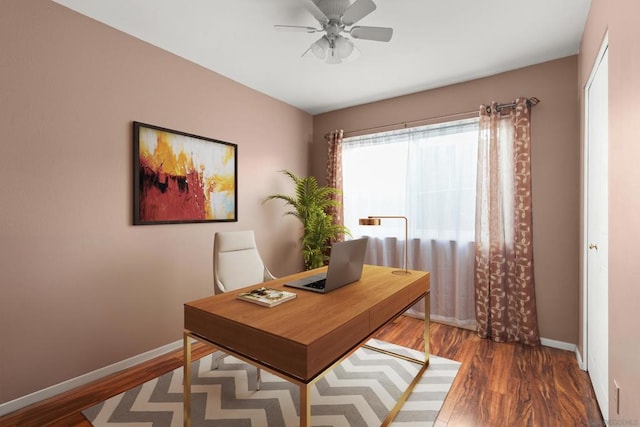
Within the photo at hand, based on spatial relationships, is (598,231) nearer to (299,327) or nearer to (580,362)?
(580,362)

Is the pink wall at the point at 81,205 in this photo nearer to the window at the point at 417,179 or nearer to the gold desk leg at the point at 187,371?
the gold desk leg at the point at 187,371

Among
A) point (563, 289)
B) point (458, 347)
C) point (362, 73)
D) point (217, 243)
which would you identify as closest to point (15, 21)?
point (217, 243)

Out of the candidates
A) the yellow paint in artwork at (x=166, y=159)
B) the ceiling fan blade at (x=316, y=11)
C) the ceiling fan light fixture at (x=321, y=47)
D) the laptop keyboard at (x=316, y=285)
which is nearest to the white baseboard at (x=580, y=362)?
the laptop keyboard at (x=316, y=285)

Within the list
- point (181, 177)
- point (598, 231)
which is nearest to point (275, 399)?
point (181, 177)

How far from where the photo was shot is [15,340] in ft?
6.21

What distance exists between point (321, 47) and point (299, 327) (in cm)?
190

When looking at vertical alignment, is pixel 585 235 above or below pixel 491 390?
above

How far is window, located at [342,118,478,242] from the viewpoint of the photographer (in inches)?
127

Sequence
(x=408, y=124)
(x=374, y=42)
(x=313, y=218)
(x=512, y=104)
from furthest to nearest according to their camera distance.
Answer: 1. (x=313, y=218)
2. (x=408, y=124)
3. (x=512, y=104)
4. (x=374, y=42)

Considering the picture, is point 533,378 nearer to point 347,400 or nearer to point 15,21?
point 347,400

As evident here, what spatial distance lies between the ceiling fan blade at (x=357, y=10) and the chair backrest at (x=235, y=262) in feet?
5.73

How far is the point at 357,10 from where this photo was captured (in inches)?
74.2

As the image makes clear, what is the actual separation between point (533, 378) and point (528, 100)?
2346mm

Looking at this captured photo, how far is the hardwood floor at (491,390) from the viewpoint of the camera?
5.90 feet
